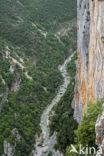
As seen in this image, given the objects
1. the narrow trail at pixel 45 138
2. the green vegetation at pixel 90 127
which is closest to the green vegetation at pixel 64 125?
the narrow trail at pixel 45 138

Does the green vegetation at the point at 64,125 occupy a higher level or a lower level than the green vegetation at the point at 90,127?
lower

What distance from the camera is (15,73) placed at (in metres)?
46.9

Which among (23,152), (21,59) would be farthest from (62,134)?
(21,59)

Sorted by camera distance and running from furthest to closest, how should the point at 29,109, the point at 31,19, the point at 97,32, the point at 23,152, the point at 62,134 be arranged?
the point at 31,19 < the point at 29,109 < the point at 23,152 < the point at 62,134 < the point at 97,32

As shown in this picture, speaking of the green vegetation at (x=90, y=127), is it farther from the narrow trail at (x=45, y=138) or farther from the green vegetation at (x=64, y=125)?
the narrow trail at (x=45, y=138)

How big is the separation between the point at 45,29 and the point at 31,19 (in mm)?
4554

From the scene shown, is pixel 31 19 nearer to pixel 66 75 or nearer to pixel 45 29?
pixel 45 29

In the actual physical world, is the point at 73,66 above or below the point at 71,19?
below

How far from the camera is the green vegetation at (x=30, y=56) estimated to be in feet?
129

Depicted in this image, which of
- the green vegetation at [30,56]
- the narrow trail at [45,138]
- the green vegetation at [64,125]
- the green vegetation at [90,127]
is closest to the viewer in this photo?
the green vegetation at [90,127]

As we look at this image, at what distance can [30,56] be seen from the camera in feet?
192

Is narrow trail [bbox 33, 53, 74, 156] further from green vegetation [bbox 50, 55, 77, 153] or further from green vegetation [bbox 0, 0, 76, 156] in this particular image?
green vegetation [bbox 50, 55, 77, 153]

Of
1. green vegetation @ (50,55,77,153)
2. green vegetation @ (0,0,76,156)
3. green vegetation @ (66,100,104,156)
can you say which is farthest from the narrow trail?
green vegetation @ (66,100,104,156)

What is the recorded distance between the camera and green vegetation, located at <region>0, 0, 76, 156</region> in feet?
129
